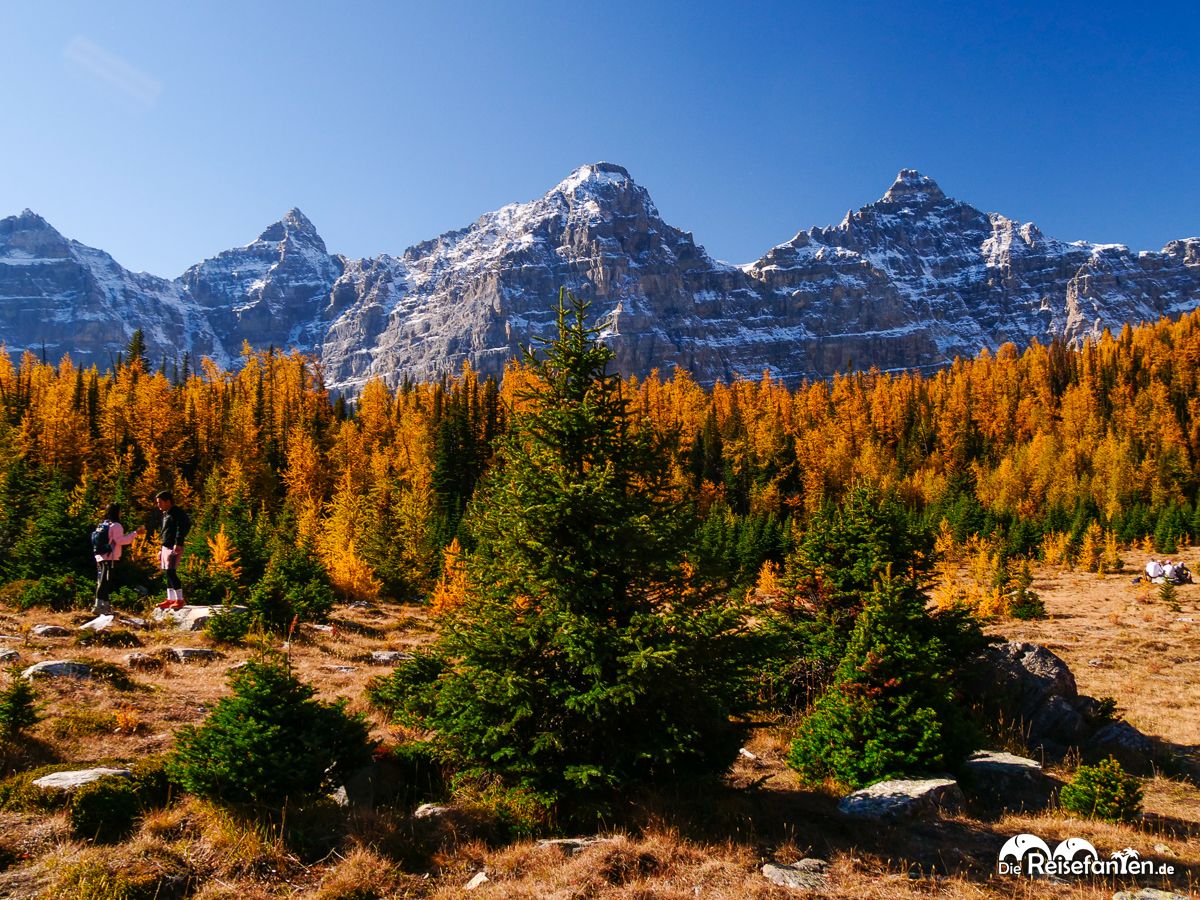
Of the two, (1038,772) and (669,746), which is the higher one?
(669,746)

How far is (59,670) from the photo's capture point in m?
10.8

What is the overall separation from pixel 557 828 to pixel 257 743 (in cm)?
389

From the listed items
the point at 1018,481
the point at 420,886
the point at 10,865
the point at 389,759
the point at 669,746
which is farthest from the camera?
the point at 1018,481

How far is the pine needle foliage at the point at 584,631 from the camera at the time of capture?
7.66m

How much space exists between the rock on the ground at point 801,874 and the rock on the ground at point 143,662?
12822 mm

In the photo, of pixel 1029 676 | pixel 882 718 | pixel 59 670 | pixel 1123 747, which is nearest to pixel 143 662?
pixel 59 670

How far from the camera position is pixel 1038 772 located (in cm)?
1038

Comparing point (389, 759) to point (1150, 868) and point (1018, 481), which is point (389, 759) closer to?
point (1150, 868)

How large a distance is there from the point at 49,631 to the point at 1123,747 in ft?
80.4

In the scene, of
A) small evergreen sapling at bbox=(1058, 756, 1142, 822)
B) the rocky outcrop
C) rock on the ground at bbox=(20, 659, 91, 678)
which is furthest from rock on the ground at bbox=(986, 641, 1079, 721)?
rock on the ground at bbox=(20, 659, 91, 678)

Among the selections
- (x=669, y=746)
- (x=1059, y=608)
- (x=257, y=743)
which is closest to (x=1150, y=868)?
(x=669, y=746)

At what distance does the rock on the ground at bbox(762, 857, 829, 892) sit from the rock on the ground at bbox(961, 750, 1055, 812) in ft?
14.3

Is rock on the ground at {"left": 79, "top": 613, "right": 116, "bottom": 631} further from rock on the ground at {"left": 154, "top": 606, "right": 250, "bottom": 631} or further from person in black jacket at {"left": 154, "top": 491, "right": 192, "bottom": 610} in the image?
person in black jacket at {"left": 154, "top": 491, "right": 192, "bottom": 610}

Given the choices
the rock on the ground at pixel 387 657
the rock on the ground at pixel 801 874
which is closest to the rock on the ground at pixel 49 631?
the rock on the ground at pixel 387 657
